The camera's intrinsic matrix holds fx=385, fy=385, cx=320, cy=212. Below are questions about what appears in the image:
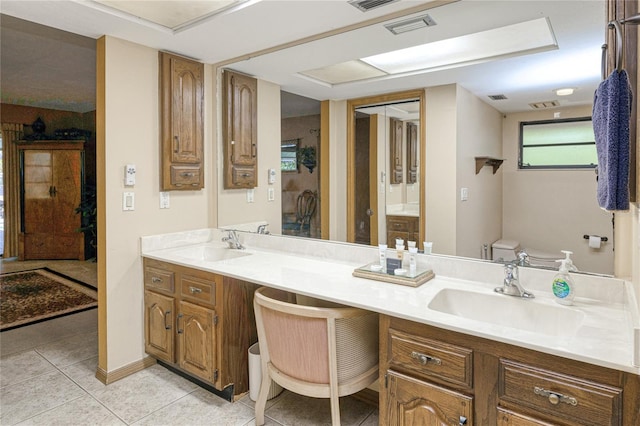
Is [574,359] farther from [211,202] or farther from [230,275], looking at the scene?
[211,202]

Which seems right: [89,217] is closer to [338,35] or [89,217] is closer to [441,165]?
[338,35]

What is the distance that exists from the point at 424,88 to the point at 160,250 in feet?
6.72

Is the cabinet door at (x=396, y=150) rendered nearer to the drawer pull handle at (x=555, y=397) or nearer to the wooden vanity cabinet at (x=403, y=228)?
the wooden vanity cabinet at (x=403, y=228)

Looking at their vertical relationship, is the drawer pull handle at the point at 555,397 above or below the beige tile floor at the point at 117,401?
above

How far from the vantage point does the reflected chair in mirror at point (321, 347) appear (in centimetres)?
173

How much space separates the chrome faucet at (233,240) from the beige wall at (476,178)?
1.57 metres

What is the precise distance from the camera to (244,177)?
3.01 metres

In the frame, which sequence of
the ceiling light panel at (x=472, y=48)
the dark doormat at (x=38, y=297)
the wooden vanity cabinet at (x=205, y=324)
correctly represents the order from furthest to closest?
the dark doormat at (x=38, y=297) < the wooden vanity cabinet at (x=205, y=324) < the ceiling light panel at (x=472, y=48)

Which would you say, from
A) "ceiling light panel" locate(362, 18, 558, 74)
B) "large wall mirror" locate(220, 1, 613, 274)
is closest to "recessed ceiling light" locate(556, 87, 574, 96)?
"large wall mirror" locate(220, 1, 613, 274)

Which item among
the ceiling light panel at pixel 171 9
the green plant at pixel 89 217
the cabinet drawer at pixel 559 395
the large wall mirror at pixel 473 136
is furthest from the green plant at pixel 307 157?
the green plant at pixel 89 217

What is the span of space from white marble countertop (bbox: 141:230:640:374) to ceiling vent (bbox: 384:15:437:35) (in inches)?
48.6

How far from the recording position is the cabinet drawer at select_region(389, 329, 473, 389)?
139 centimetres

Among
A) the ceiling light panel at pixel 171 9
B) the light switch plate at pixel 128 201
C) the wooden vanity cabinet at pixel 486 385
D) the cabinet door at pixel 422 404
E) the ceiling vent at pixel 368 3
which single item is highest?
the ceiling light panel at pixel 171 9

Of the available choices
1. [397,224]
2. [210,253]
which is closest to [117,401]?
[210,253]
